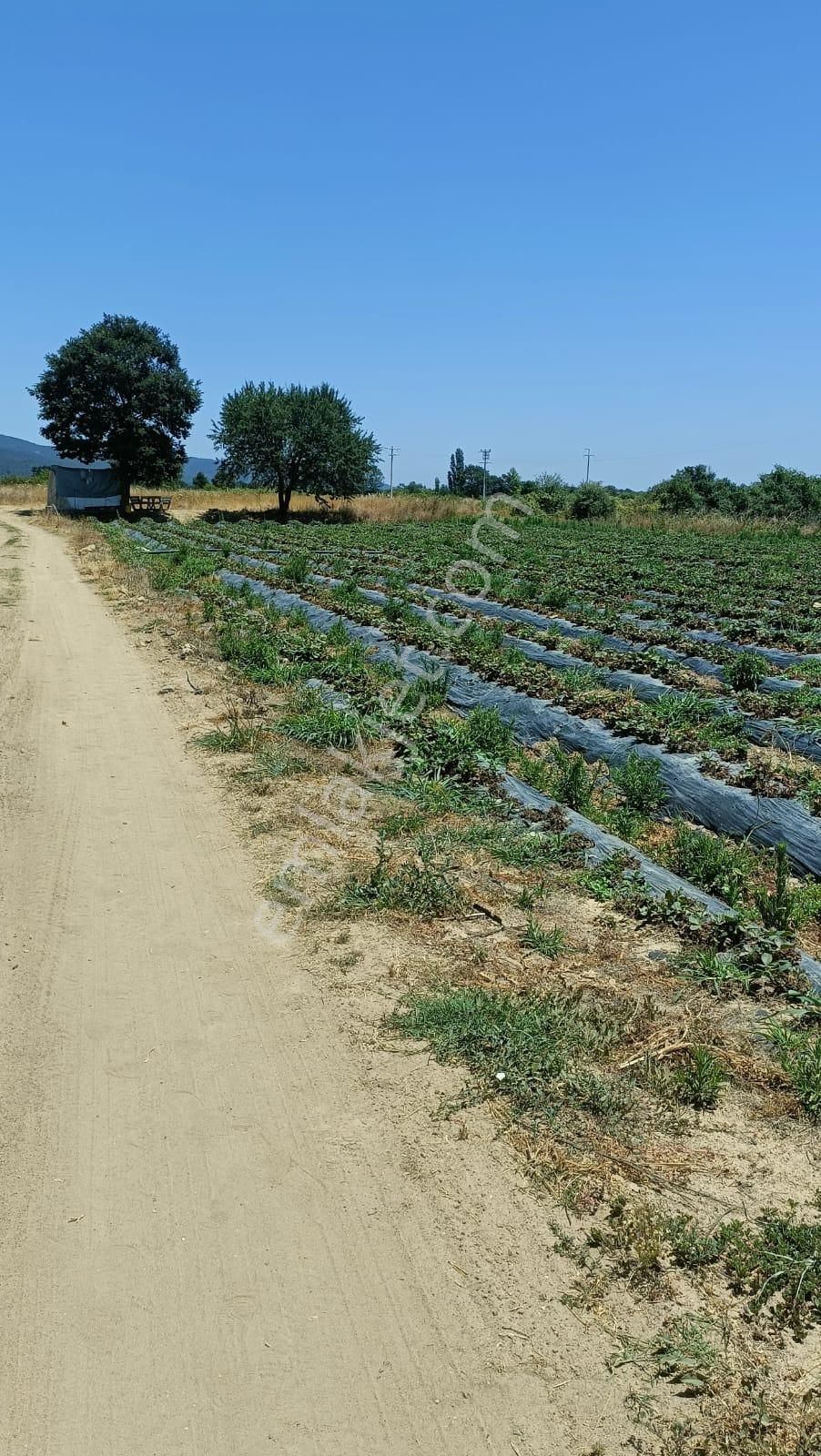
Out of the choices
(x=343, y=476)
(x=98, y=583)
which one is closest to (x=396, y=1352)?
(x=98, y=583)

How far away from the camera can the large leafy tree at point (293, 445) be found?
4619 centimetres

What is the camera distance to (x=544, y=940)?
17.6 feet

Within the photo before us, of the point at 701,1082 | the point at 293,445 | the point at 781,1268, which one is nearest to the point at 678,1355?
the point at 781,1268

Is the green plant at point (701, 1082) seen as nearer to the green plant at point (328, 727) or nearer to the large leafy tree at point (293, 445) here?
the green plant at point (328, 727)

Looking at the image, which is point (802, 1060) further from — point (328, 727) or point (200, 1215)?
point (328, 727)

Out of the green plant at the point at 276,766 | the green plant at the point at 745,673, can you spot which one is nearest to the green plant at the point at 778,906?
the green plant at the point at 276,766

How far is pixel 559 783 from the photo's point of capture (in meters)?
7.55

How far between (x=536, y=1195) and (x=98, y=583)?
60.7ft

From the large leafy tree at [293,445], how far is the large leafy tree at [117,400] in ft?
8.48

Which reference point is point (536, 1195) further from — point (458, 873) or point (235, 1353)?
point (458, 873)

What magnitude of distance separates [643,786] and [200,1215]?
16.0ft

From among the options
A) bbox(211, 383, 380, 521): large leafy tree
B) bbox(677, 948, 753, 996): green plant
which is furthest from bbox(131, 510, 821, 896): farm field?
bbox(211, 383, 380, 521): large leafy tree

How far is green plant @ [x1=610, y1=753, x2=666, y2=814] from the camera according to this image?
297 inches

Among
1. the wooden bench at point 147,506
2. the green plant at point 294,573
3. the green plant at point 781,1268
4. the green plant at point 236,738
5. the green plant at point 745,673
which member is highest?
the wooden bench at point 147,506
